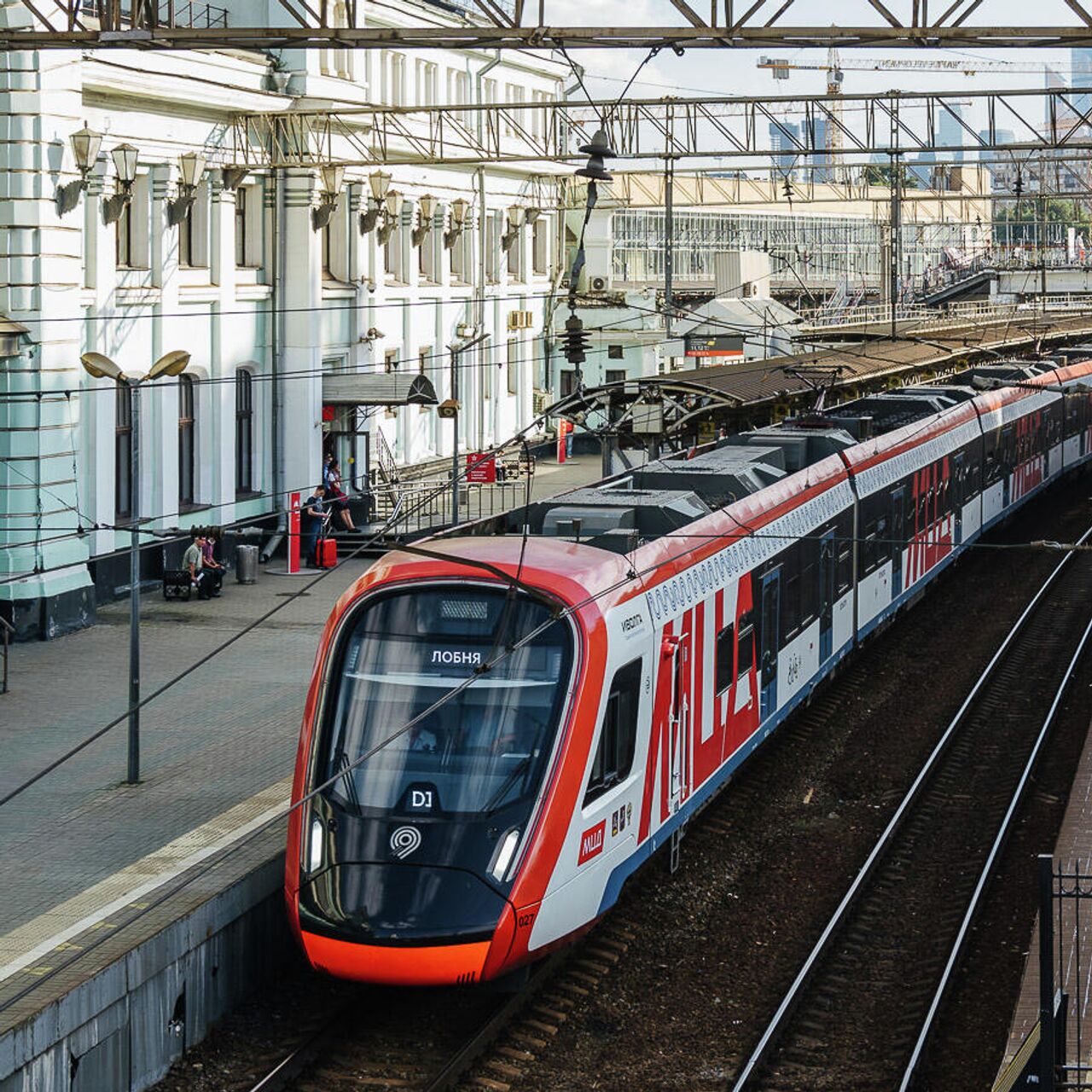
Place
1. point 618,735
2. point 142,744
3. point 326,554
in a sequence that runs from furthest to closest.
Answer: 1. point 326,554
2. point 142,744
3. point 618,735

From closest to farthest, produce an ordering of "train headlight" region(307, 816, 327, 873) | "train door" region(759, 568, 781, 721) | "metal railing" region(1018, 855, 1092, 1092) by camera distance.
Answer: "metal railing" region(1018, 855, 1092, 1092)
"train headlight" region(307, 816, 327, 873)
"train door" region(759, 568, 781, 721)

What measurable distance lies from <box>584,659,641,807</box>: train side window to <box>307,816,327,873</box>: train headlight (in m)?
1.65

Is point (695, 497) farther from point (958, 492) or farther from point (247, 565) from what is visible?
point (247, 565)

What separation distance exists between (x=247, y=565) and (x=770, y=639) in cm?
1361

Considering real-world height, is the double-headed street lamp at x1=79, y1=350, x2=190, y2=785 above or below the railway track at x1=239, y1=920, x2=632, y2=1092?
above

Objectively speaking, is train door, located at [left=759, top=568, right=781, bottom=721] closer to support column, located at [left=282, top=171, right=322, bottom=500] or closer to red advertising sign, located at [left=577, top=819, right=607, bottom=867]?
red advertising sign, located at [left=577, top=819, right=607, bottom=867]

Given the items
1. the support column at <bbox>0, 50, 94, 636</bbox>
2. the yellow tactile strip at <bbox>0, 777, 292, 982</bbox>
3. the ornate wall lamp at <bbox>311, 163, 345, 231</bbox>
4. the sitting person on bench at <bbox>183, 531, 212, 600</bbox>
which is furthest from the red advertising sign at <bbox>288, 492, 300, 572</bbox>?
the yellow tactile strip at <bbox>0, 777, 292, 982</bbox>

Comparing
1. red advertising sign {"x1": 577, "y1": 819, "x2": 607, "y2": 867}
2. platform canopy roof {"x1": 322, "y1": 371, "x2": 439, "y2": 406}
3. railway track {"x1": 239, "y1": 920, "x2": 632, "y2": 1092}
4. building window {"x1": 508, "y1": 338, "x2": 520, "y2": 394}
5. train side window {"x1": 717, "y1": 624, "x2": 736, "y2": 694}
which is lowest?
railway track {"x1": 239, "y1": 920, "x2": 632, "y2": 1092}

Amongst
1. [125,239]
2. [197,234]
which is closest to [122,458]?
[125,239]

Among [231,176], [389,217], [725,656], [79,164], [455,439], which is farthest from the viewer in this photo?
[389,217]

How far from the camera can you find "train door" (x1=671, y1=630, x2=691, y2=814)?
1373 centimetres

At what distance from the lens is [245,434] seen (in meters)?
31.7

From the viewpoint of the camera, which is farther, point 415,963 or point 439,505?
point 439,505

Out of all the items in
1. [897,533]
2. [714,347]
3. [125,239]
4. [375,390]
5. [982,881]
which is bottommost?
[982,881]
